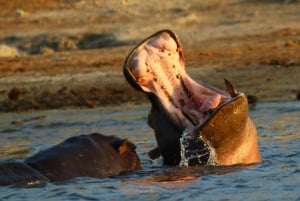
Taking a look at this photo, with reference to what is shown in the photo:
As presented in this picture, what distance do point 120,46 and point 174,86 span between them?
12946 mm

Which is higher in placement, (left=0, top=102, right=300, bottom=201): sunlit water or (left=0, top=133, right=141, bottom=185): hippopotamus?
(left=0, top=133, right=141, bottom=185): hippopotamus

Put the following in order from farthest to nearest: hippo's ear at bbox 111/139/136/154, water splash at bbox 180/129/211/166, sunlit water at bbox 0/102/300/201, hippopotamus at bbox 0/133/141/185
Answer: hippo's ear at bbox 111/139/136/154
water splash at bbox 180/129/211/166
hippopotamus at bbox 0/133/141/185
sunlit water at bbox 0/102/300/201

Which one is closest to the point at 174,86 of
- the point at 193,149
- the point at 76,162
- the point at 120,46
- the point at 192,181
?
the point at 193,149

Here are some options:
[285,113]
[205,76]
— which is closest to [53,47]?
[205,76]

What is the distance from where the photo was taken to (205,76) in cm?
1423

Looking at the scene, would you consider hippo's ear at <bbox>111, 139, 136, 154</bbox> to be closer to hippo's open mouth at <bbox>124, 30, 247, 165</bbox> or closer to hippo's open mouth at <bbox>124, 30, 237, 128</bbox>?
hippo's open mouth at <bbox>124, 30, 247, 165</bbox>

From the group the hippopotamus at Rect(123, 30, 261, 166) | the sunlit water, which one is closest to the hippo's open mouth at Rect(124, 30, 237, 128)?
the hippopotamus at Rect(123, 30, 261, 166)

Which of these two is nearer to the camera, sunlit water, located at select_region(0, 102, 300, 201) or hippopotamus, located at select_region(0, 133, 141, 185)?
sunlit water, located at select_region(0, 102, 300, 201)

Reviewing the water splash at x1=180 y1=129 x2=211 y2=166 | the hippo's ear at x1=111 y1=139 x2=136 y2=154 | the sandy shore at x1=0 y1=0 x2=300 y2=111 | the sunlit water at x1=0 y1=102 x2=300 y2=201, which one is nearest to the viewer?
the sunlit water at x1=0 y1=102 x2=300 y2=201

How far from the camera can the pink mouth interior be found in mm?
6621

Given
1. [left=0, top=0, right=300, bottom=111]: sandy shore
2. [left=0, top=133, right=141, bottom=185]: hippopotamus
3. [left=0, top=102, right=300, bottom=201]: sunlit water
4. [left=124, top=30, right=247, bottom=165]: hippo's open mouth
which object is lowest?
[left=0, top=0, right=300, bottom=111]: sandy shore

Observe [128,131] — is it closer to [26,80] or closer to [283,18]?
[26,80]

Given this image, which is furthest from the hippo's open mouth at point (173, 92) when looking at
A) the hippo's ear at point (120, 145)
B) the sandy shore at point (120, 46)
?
the sandy shore at point (120, 46)

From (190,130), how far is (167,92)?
27 cm
